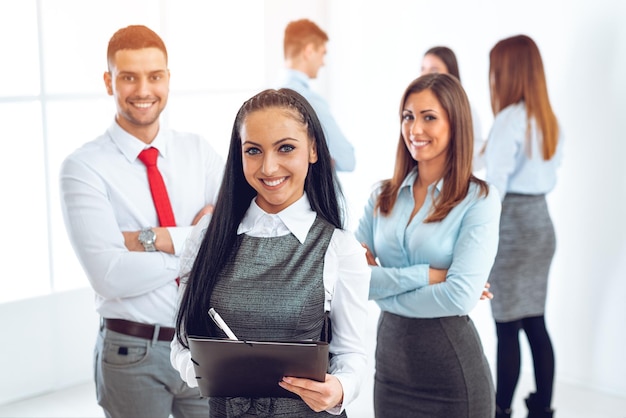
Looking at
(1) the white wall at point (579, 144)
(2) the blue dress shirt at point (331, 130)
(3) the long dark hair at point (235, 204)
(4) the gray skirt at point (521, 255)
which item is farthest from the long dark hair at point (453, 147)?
(1) the white wall at point (579, 144)

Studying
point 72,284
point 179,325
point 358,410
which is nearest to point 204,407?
point 179,325

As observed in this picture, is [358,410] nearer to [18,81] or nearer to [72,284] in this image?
[72,284]

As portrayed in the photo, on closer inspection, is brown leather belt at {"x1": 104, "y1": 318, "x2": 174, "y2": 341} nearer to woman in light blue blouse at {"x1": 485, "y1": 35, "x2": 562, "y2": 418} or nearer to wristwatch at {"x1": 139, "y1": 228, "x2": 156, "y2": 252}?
wristwatch at {"x1": 139, "y1": 228, "x2": 156, "y2": 252}

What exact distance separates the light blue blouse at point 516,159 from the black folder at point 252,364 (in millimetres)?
2319

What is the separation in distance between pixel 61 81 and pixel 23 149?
445mm

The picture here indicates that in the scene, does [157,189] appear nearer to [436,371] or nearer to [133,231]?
[133,231]

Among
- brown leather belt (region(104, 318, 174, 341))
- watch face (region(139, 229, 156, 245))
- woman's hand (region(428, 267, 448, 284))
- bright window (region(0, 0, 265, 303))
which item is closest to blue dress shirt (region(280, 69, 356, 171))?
bright window (region(0, 0, 265, 303))

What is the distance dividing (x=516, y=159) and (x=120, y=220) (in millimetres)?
2103

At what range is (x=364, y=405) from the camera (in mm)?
4551

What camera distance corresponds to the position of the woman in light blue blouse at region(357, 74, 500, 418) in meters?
2.66

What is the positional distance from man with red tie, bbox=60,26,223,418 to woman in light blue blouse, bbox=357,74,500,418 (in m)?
0.66

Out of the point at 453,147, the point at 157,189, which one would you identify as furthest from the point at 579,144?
the point at 157,189

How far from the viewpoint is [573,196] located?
467 cm

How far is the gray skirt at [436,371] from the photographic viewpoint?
2658mm
